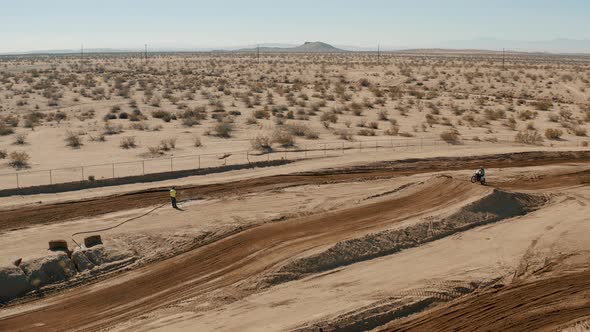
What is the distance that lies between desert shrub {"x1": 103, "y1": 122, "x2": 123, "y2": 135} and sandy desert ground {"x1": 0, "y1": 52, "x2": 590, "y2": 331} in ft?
2.24

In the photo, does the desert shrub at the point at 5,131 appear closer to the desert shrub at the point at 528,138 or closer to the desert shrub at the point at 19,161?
the desert shrub at the point at 19,161

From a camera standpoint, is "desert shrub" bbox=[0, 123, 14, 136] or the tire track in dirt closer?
the tire track in dirt

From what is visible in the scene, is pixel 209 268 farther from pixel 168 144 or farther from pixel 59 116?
pixel 59 116

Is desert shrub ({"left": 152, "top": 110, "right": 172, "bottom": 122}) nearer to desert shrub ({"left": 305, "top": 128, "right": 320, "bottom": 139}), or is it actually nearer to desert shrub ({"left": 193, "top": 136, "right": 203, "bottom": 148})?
desert shrub ({"left": 193, "top": 136, "right": 203, "bottom": 148})

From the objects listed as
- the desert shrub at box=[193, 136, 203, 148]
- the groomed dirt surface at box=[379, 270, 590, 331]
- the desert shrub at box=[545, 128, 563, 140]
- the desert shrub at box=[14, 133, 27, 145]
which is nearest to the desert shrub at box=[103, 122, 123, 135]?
the desert shrub at box=[14, 133, 27, 145]

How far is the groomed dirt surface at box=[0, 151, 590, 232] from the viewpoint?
2631 centimetres

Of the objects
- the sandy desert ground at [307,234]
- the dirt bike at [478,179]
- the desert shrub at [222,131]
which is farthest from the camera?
the desert shrub at [222,131]

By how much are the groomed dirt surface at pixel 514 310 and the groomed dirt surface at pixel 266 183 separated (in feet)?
44.1

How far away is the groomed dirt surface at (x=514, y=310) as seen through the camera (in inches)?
691

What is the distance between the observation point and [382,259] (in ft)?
73.4

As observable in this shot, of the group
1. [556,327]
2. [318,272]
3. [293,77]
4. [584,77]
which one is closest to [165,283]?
[318,272]

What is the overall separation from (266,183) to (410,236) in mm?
9987

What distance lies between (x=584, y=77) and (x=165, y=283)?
8627 cm

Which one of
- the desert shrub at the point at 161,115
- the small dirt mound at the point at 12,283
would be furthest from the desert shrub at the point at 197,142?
the small dirt mound at the point at 12,283
